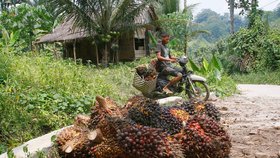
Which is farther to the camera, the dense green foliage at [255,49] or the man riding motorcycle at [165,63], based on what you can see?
the dense green foliage at [255,49]

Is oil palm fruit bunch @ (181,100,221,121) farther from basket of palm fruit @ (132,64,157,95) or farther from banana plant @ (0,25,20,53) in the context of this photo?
banana plant @ (0,25,20,53)

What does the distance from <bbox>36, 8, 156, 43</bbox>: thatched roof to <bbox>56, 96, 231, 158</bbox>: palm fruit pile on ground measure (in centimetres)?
1464

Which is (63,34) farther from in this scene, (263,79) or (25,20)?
(263,79)

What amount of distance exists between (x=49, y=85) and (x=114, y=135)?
418 centimetres

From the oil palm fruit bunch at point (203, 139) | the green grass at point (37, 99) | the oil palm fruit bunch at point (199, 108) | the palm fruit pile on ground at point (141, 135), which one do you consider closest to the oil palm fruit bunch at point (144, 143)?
the palm fruit pile on ground at point (141, 135)

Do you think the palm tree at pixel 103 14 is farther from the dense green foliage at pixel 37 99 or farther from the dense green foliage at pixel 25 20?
the dense green foliage at pixel 37 99

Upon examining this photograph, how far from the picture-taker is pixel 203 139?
2488 mm

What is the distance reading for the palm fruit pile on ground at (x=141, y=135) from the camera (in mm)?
2227

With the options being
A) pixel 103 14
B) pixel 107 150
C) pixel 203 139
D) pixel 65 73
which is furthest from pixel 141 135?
pixel 103 14

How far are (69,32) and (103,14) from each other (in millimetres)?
3810

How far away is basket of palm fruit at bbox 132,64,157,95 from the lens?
25.8 ft

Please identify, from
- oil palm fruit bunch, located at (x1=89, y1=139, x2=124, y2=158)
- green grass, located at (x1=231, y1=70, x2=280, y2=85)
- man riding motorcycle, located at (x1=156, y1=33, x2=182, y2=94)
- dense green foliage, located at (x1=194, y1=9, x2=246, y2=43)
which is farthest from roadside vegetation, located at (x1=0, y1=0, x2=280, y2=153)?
dense green foliage, located at (x1=194, y1=9, x2=246, y2=43)

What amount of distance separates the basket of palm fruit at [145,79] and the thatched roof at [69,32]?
30.8 feet

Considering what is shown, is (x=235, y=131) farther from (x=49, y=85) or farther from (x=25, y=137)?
(x=49, y=85)
